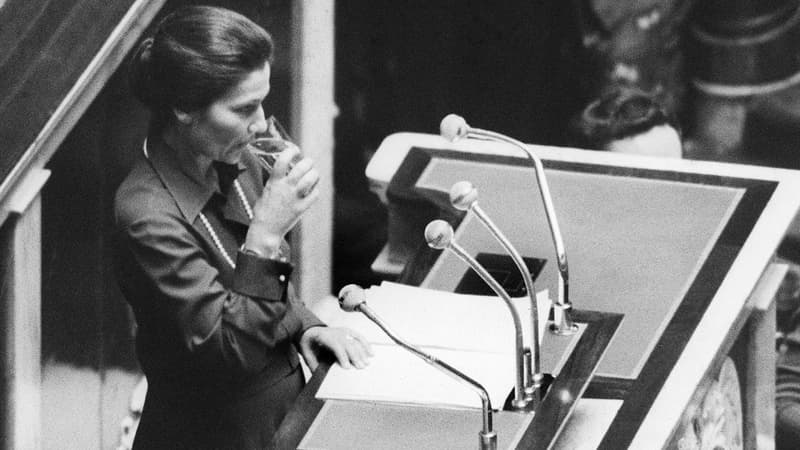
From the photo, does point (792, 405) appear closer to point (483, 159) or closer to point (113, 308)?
point (483, 159)

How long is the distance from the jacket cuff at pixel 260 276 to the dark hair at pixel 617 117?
1.00m

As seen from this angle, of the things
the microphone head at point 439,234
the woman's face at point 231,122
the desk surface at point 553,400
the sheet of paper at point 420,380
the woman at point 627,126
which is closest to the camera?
the microphone head at point 439,234

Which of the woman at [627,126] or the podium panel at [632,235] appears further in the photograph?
the woman at [627,126]

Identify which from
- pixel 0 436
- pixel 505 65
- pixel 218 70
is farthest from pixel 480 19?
pixel 0 436

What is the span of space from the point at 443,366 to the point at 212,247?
2.05ft

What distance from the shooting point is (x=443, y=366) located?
311 centimetres

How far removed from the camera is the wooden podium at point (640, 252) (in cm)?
340

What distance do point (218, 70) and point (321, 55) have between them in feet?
2.04

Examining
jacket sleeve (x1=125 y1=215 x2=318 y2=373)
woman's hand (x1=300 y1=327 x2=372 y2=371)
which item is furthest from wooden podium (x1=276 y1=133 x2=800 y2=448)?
jacket sleeve (x1=125 y1=215 x2=318 y2=373)

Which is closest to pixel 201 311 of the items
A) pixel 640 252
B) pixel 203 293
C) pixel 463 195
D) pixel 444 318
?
pixel 203 293

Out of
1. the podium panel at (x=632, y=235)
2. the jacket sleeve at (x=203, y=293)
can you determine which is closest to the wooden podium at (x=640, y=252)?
the podium panel at (x=632, y=235)

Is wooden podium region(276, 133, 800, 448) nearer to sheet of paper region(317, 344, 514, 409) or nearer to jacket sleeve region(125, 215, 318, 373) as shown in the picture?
sheet of paper region(317, 344, 514, 409)

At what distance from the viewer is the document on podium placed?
3301mm

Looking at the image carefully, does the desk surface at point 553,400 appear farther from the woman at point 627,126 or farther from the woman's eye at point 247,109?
the woman at point 627,126
